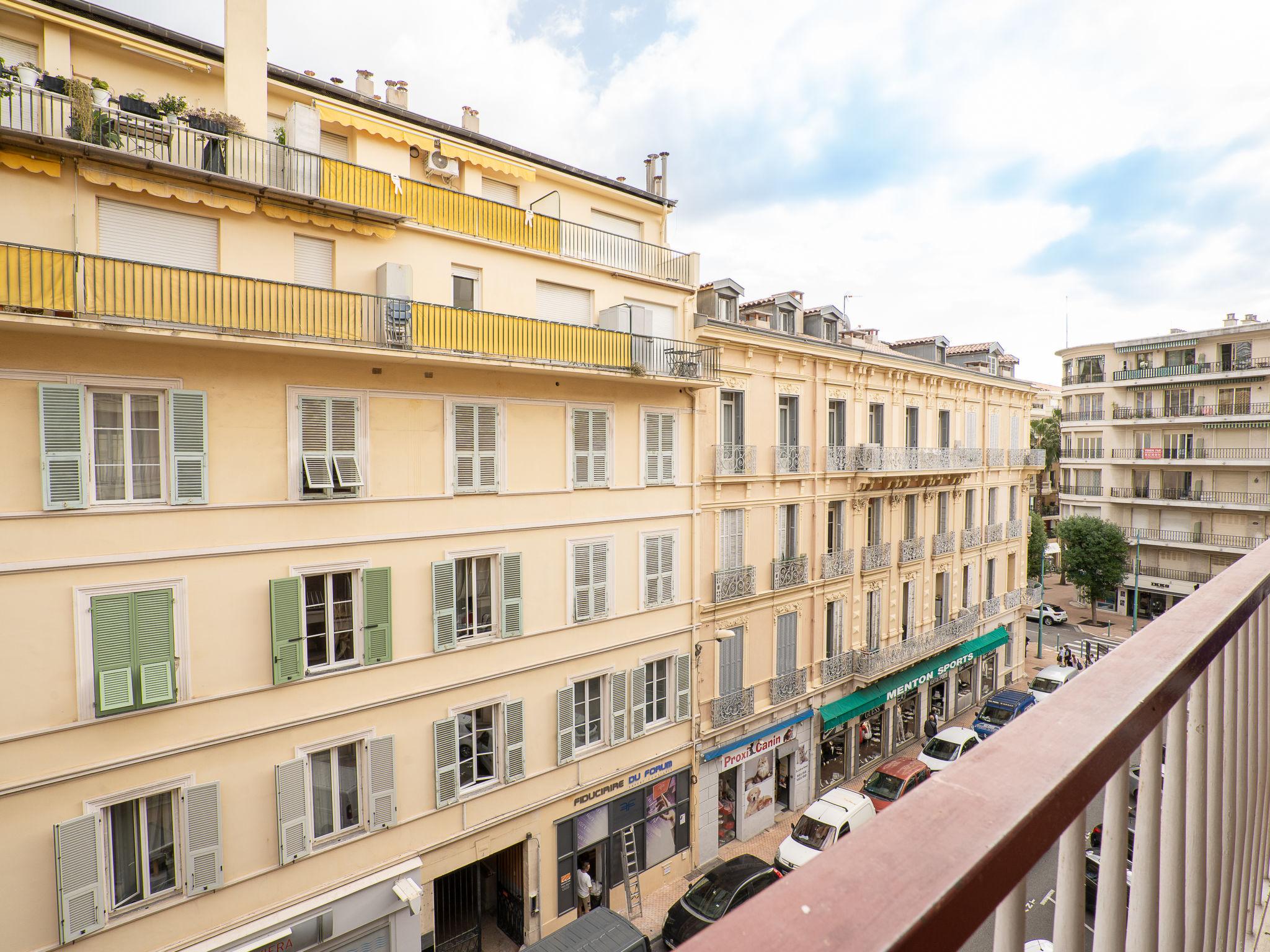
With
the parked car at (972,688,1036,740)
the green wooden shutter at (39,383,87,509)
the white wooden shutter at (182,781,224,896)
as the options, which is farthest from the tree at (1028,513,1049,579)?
the green wooden shutter at (39,383,87,509)

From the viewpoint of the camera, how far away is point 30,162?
1030cm

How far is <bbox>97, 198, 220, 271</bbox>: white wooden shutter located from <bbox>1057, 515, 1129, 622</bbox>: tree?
44749mm

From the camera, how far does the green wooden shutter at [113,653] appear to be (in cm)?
1060

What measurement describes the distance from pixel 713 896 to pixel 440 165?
647 inches

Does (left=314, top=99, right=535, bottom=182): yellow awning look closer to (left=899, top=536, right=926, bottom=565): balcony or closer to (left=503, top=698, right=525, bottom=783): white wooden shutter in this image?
(left=503, top=698, right=525, bottom=783): white wooden shutter

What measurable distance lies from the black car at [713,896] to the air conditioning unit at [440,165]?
1611cm

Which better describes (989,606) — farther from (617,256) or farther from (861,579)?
(617,256)

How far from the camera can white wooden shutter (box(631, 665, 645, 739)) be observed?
17266mm

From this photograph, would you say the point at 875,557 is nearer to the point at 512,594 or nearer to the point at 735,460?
the point at 735,460

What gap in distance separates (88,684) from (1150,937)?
13.1 m

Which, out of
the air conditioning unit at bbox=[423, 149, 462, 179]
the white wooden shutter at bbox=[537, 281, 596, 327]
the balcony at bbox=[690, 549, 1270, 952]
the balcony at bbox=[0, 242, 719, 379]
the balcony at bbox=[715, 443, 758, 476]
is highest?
the air conditioning unit at bbox=[423, 149, 462, 179]

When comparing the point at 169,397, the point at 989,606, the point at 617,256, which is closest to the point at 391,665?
the point at 169,397

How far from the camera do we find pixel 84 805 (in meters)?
10.6

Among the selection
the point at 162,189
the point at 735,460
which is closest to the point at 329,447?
the point at 162,189
